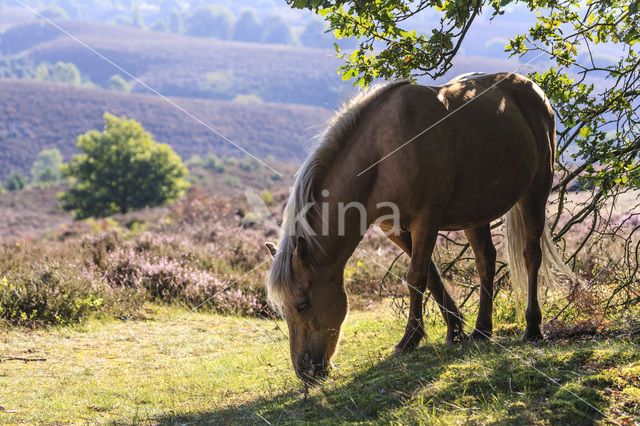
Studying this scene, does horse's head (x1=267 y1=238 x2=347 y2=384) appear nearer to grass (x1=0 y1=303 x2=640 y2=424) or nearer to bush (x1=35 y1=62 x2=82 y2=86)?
grass (x1=0 y1=303 x2=640 y2=424)

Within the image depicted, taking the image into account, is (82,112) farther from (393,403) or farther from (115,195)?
(393,403)

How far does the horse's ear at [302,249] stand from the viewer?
375cm

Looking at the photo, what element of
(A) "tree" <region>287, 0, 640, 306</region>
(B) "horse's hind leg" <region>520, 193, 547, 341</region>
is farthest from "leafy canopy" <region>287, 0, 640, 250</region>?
(B) "horse's hind leg" <region>520, 193, 547, 341</region>

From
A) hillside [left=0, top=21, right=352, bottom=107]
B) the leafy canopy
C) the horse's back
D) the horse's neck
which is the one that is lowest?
the horse's neck

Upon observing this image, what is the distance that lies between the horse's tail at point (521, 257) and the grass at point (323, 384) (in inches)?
20.4

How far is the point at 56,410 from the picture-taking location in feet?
12.5

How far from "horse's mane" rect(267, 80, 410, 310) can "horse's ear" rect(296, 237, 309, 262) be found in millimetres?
45

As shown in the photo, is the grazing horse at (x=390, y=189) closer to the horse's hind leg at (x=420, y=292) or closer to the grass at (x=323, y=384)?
the horse's hind leg at (x=420, y=292)

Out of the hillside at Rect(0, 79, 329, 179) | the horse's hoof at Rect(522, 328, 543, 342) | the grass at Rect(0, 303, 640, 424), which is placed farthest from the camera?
the hillside at Rect(0, 79, 329, 179)

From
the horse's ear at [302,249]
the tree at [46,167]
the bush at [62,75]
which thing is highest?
the bush at [62,75]

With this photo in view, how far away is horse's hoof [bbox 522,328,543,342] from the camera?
457 cm

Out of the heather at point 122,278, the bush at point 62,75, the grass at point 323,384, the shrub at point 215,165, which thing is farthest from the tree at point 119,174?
the bush at point 62,75

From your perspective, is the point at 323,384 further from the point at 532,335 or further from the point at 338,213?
the point at 532,335

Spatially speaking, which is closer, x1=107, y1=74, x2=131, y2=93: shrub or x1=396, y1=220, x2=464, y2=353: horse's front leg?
x1=396, y1=220, x2=464, y2=353: horse's front leg
